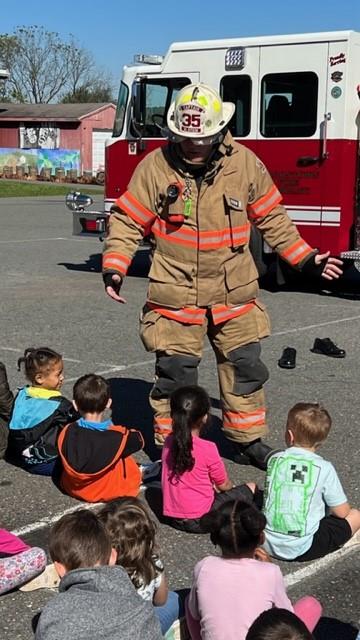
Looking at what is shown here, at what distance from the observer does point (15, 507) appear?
4809 mm

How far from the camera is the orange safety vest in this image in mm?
4750

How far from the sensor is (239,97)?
12.0 m

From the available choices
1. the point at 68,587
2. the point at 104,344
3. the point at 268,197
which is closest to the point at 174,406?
the point at 268,197

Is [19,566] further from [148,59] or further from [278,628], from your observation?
[148,59]

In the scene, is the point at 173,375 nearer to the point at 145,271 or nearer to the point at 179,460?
the point at 179,460

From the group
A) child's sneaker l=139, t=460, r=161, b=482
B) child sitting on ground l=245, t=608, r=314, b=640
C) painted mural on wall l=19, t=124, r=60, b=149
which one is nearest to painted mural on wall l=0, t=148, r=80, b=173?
painted mural on wall l=19, t=124, r=60, b=149

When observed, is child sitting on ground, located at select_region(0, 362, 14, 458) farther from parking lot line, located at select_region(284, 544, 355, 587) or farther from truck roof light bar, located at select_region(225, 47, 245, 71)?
truck roof light bar, located at select_region(225, 47, 245, 71)

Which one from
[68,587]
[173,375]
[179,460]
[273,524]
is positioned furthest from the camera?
[173,375]

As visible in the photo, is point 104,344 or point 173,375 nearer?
point 173,375

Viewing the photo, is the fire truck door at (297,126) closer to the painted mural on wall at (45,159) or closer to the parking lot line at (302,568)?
the parking lot line at (302,568)

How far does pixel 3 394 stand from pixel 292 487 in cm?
194

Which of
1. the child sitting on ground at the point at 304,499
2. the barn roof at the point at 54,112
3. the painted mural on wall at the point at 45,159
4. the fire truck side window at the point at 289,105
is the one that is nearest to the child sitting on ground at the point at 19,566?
the child sitting on ground at the point at 304,499

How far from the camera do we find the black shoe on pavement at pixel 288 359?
7.76 meters

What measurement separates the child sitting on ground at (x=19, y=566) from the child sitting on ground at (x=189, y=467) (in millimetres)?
798
